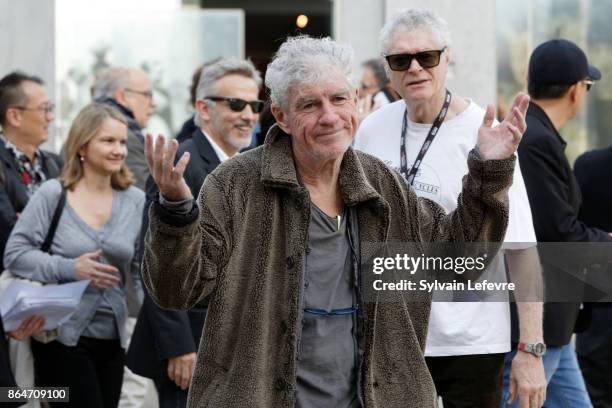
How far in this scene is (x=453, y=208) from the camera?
454 cm

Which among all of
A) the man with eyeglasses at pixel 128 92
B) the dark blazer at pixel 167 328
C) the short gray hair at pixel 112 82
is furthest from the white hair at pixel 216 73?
the short gray hair at pixel 112 82

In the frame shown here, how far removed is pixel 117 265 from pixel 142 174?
1.58 m

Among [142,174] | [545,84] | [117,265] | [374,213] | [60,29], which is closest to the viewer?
[374,213]

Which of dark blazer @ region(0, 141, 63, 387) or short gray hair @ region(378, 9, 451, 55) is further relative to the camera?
dark blazer @ region(0, 141, 63, 387)

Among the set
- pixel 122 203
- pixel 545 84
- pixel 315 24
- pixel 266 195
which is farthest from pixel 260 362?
pixel 315 24

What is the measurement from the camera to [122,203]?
21.3ft

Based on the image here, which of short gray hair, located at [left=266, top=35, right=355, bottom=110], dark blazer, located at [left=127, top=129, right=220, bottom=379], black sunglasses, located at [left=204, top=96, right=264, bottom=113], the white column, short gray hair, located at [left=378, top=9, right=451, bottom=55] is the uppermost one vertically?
the white column

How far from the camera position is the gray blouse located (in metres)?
6.04

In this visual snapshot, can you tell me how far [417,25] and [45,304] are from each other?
2.43m

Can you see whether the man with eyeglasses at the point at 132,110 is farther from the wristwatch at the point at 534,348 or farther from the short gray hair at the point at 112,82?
the wristwatch at the point at 534,348

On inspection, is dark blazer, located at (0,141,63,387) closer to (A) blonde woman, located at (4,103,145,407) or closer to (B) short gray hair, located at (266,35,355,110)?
(A) blonde woman, located at (4,103,145,407)

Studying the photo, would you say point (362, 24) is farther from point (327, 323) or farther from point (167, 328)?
point (327, 323)

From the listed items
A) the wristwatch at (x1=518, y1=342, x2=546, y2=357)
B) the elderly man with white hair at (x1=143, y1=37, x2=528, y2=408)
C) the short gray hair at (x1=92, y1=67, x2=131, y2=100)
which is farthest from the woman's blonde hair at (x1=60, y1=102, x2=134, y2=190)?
the elderly man with white hair at (x1=143, y1=37, x2=528, y2=408)

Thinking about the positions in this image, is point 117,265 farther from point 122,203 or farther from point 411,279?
point 411,279
